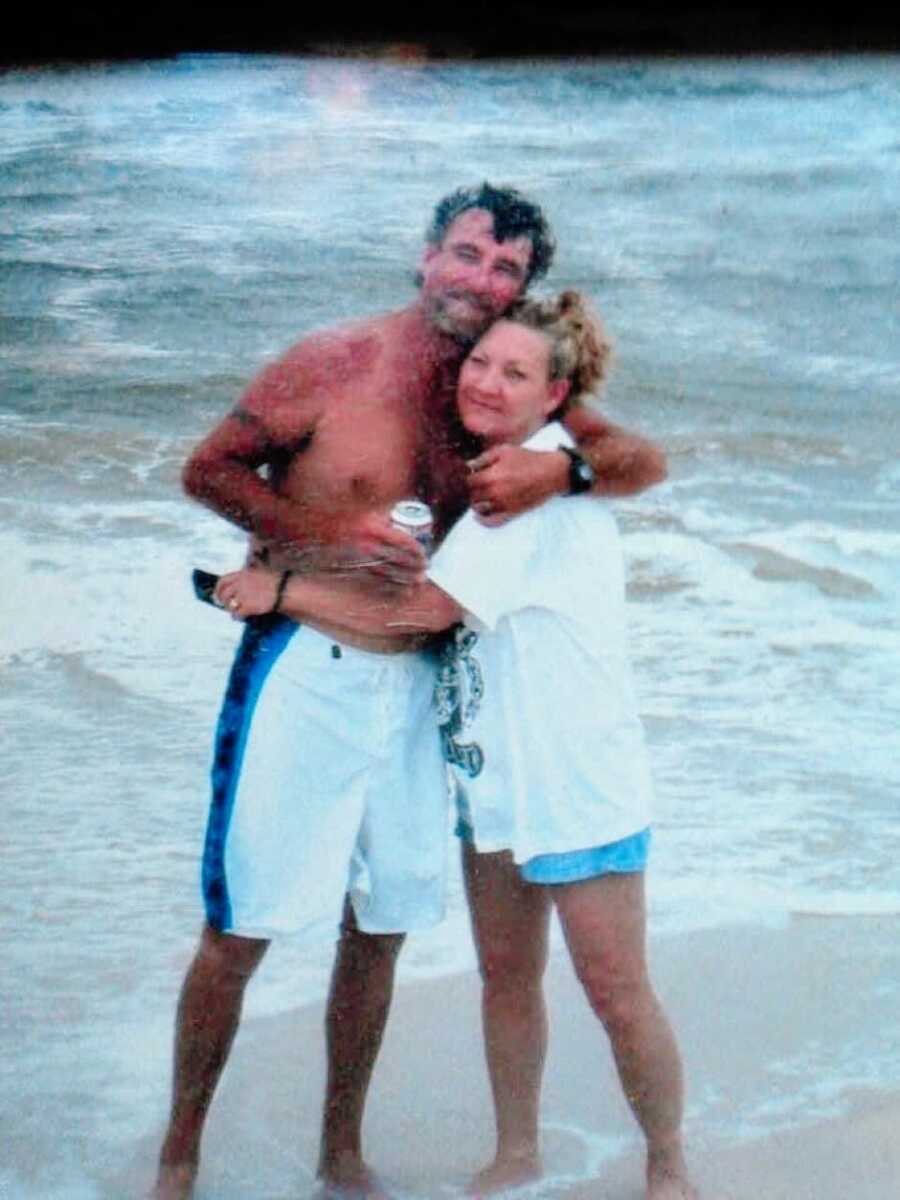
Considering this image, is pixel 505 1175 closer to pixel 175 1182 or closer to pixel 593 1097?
pixel 593 1097

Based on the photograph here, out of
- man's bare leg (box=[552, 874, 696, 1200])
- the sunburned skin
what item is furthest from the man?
man's bare leg (box=[552, 874, 696, 1200])

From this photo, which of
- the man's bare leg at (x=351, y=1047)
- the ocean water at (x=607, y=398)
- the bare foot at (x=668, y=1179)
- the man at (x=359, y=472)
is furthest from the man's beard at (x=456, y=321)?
the bare foot at (x=668, y=1179)

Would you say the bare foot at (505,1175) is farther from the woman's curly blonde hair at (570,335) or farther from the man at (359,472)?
the woman's curly blonde hair at (570,335)

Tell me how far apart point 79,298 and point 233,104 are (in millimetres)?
330

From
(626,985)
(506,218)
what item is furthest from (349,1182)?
(506,218)

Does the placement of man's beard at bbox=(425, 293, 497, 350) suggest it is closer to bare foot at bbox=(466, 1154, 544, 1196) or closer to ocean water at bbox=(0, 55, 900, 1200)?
ocean water at bbox=(0, 55, 900, 1200)

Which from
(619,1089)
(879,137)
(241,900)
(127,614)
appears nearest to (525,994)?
(619,1089)

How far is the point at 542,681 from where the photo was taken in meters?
2.15

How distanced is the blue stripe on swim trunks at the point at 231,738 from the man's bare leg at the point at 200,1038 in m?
0.05

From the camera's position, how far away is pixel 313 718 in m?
2.16

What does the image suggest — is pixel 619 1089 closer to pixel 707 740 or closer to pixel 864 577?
pixel 707 740

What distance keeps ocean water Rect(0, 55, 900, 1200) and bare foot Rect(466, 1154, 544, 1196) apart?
0.82ft

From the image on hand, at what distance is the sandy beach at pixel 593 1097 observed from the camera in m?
2.29

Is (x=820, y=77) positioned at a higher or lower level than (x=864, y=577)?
higher
